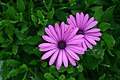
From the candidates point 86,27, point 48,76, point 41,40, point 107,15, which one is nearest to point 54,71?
point 48,76

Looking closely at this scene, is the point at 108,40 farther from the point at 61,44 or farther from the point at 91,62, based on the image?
the point at 61,44

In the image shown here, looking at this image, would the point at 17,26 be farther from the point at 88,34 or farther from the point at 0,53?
the point at 88,34

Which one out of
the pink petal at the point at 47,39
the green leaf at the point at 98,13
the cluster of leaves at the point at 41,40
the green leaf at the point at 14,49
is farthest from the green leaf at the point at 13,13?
the green leaf at the point at 98,13

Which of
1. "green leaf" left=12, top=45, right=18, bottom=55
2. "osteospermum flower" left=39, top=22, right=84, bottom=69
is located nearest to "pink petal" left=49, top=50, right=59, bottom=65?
"osteospermum flower" left=39, top=22, right=84, bottom=69

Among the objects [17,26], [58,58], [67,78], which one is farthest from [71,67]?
[17,26]

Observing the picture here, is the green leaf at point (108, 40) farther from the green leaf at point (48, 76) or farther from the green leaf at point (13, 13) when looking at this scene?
the green leaf at point (13, 13)

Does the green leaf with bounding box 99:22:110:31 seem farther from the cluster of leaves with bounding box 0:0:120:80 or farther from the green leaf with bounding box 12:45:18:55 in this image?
the green leaf with bounding box 12:45:18:55
